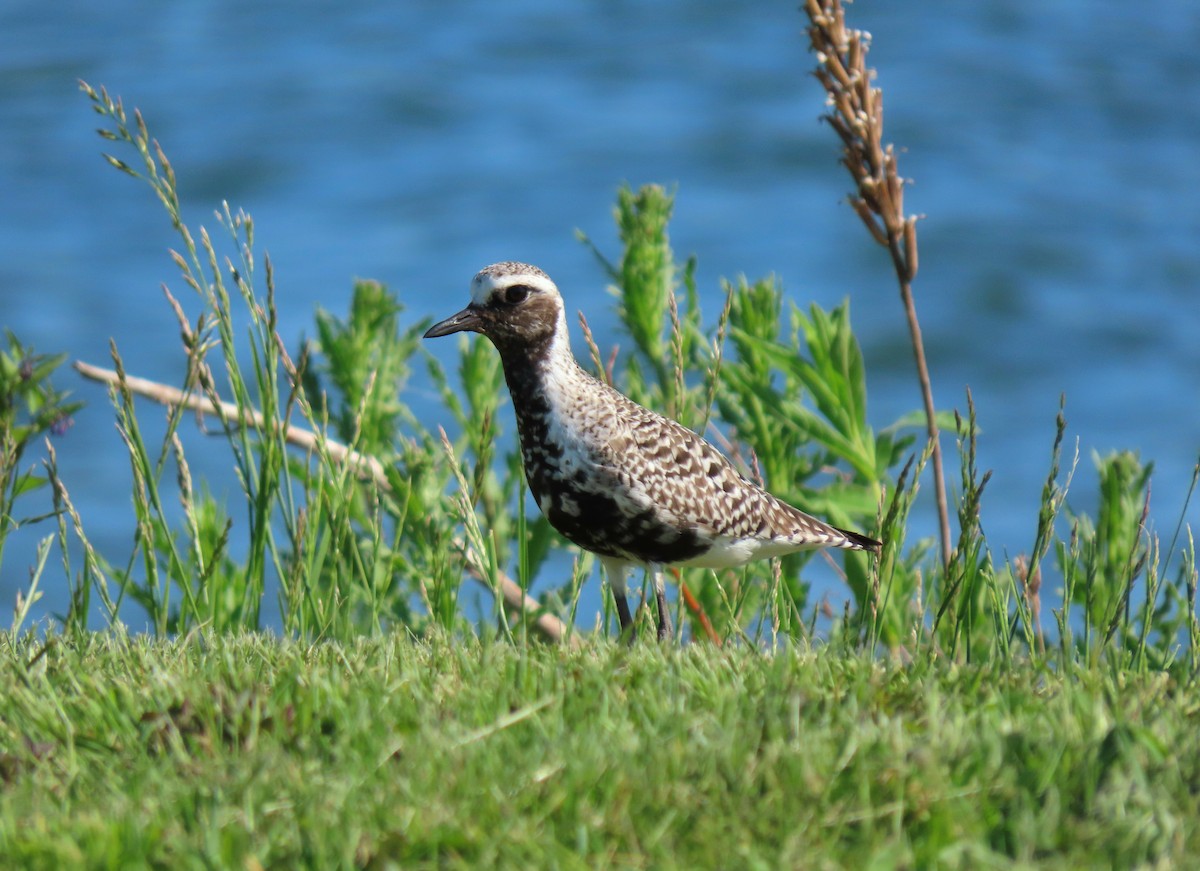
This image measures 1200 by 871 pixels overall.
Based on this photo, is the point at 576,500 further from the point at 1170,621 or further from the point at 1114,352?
the point at 1114,352

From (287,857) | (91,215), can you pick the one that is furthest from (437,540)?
(91,215)

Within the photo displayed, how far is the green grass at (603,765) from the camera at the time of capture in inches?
125

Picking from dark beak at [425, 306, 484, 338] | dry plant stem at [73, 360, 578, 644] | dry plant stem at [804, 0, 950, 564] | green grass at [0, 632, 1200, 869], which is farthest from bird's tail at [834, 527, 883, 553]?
dark beak at [425, 306, 484, 338]

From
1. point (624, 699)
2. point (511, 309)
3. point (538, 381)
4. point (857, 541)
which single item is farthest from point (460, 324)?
point (624, 699)

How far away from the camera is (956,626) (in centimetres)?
486

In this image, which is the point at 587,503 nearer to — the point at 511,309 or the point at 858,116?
the point at 511,309

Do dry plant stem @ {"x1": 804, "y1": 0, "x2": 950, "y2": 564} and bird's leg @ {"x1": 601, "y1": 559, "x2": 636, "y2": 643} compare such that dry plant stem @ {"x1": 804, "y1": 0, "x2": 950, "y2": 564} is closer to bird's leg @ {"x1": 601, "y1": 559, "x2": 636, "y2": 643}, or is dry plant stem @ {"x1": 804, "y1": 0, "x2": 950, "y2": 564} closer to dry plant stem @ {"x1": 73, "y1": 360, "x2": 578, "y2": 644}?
bird's leg @ {"x1": 601, "y1": 559, "x2": 636, "y2": 643}

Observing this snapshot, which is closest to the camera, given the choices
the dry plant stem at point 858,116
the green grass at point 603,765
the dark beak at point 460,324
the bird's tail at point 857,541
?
the green grass at point 603,765

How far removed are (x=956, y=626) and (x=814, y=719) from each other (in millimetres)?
1214

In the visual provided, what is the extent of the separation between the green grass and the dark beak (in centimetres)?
150

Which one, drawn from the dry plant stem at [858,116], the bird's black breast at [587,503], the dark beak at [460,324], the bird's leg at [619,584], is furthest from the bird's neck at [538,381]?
the dry plant stem at [858,116]

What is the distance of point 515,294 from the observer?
18.0ft

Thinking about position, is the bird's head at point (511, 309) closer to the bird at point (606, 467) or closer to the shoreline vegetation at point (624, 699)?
the bird at point (606, 467)

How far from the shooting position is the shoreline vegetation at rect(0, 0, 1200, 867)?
10.6 feet
